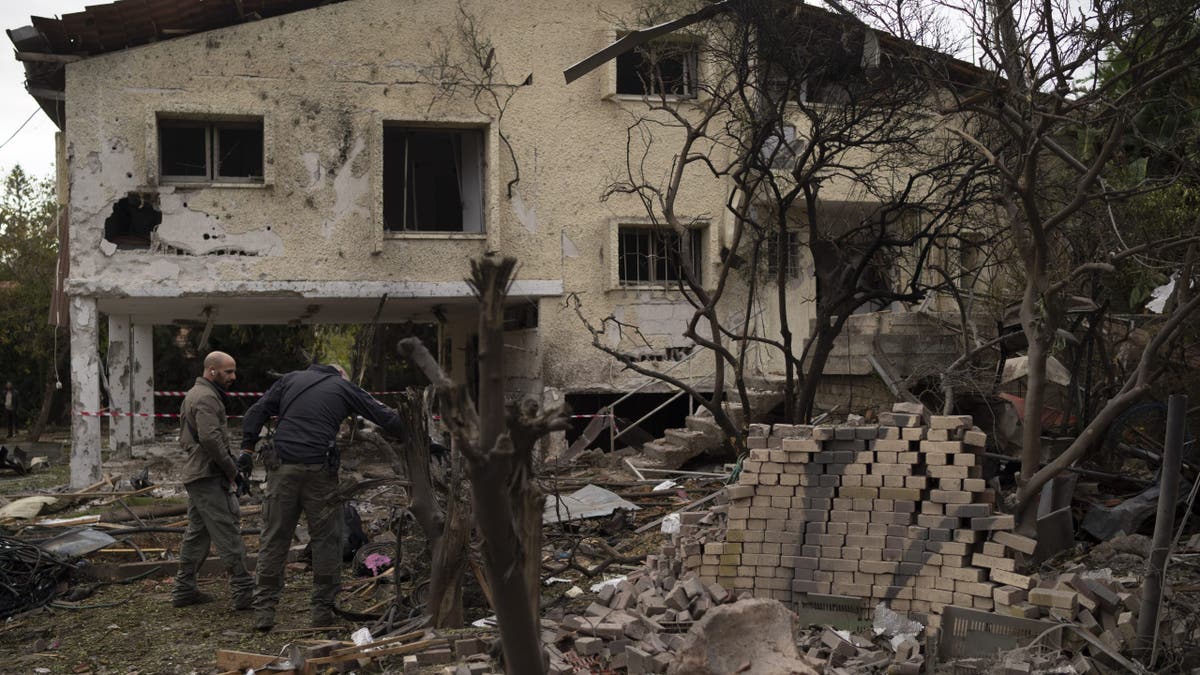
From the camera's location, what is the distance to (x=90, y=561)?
10.4 meters

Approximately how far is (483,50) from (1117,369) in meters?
10.5

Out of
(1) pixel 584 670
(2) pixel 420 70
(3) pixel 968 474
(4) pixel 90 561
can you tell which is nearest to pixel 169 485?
(4) pixel 90 561

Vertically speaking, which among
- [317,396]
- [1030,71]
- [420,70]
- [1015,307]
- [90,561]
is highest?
[420,70]

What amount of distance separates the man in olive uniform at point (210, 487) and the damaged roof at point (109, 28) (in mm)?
9459

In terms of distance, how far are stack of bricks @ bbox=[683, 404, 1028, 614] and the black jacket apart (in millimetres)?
2778

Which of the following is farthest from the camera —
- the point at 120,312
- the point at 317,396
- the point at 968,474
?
the point at 120,312

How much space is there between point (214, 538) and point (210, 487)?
0.41 m

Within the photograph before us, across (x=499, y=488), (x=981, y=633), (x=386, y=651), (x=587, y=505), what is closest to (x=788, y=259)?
(x=587, y=505)

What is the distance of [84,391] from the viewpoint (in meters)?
16.0

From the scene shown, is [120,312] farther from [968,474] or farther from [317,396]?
[968,474]

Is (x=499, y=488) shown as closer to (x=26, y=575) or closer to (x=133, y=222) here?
(x=26, y=575)

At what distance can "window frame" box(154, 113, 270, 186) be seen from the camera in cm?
1639

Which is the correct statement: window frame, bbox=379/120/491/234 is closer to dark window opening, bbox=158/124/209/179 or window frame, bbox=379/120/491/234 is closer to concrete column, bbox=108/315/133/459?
dark window opening, bbox=158/124/209/179

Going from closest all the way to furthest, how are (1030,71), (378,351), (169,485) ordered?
(1030,71), (169,485), (378,351)
